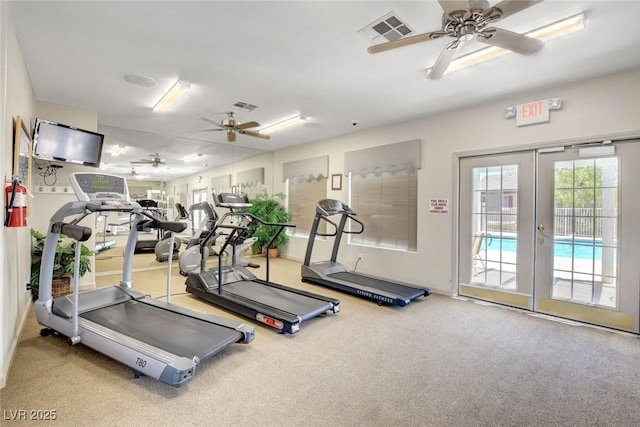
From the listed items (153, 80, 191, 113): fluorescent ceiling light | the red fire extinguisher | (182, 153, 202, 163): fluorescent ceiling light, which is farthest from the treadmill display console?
(182, 153, 202, 163): fluorescent ceiling light

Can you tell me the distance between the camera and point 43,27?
8.82 ft

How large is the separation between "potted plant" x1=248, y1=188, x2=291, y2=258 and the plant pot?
3545 millimetres

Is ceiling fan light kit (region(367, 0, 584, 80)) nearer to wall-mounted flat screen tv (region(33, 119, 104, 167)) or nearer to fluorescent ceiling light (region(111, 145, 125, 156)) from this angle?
wall-mounted flat screen tv (region(33, 119, 104, 167))

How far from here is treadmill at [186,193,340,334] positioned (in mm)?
3338

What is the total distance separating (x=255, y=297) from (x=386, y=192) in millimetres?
3047

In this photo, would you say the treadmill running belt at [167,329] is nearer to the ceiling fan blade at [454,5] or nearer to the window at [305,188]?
the ceiling fan blade at [454,5]

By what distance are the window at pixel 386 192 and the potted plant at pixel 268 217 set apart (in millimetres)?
1955

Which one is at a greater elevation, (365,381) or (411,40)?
(411,40)

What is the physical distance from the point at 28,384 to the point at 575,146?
571 centimetres

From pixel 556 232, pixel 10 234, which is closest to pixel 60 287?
pixel 10 234

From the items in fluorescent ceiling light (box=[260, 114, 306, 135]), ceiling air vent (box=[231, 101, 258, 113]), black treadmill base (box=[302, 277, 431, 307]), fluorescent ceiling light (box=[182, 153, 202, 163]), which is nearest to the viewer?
black treadmill base (box=[302, 277, 431, 307])

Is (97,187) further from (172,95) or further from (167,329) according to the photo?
(172,95)

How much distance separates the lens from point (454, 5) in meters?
2.04

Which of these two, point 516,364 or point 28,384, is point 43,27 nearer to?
point 28,384
